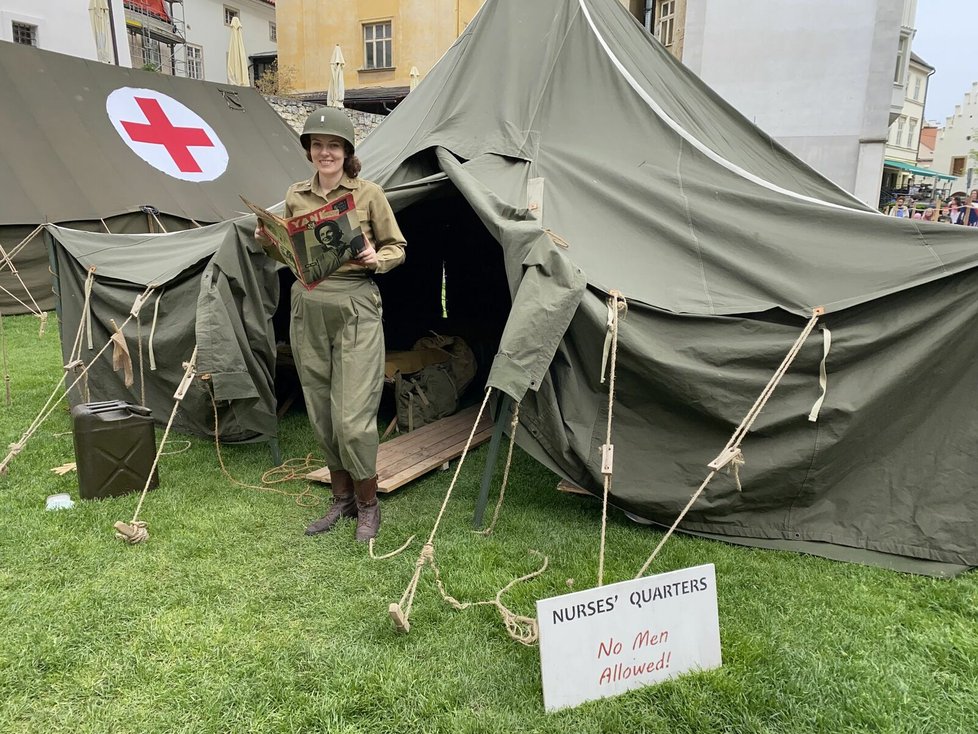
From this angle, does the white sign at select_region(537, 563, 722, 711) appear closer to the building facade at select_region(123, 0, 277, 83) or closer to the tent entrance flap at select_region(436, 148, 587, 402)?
the tent entrance flap at select_region(436, 148, 587, 402)

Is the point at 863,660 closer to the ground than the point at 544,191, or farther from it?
closer to the ground

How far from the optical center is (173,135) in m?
9.23

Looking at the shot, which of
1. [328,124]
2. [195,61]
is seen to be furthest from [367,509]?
[195,61]

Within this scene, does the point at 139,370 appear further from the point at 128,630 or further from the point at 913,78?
the point at 913,78

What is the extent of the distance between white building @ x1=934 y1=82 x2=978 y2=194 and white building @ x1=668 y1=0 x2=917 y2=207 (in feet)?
107

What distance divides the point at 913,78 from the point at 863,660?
51137 mm

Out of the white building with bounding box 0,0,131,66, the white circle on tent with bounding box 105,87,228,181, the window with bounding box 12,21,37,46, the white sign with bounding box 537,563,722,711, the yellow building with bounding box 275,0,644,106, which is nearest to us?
the white sign with bounding box 537,563,722,711

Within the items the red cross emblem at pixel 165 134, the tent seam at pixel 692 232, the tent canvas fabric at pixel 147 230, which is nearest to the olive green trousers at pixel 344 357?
the tent canvas fabric at pixel 147 230

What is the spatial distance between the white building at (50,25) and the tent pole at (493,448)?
14.3m

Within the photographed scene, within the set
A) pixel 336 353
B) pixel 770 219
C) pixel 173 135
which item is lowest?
pixel 336 353

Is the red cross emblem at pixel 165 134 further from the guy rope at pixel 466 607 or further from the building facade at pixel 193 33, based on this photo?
the building facade at pixel 193 33

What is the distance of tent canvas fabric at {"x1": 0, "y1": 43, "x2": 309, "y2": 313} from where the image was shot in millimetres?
7660

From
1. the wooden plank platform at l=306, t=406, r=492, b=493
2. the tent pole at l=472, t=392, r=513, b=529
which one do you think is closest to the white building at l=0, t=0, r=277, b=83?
the wooden plank platform at l=306, t=406, r=492, b=493

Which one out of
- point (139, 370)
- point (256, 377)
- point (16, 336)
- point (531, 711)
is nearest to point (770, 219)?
point (531, 711)
